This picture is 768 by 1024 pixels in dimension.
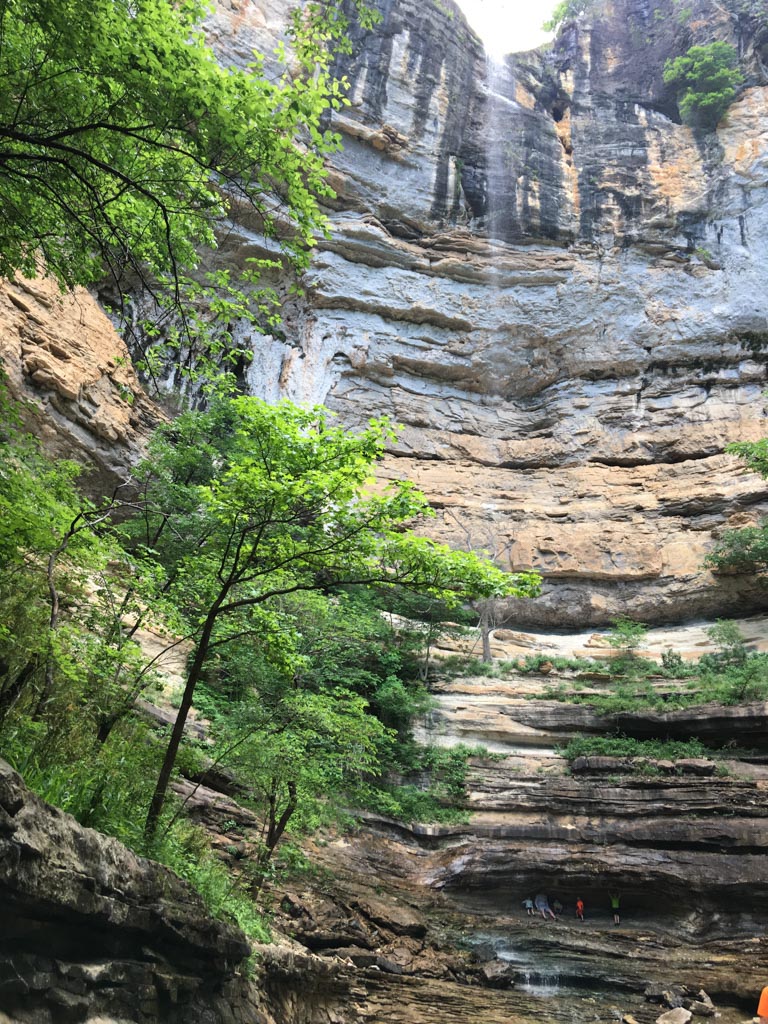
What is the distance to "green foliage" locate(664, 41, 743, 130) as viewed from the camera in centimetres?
3077

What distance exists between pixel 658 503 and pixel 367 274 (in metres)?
16.1

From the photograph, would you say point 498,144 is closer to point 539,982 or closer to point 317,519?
point 317,519

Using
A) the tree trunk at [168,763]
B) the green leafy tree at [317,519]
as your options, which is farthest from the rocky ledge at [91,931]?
the green leafy tree at [317,519]

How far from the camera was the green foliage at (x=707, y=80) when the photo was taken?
30766 millimetres

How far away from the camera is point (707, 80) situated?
3117 centimetres

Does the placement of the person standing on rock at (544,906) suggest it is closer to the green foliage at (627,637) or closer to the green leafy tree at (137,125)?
the green foliage at (627,637)

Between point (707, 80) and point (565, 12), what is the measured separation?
13056 mm

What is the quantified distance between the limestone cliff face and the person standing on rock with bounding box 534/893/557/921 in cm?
1328

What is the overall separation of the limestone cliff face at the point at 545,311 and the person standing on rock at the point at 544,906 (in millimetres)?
13280

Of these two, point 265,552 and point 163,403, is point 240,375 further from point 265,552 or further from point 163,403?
point 265,552

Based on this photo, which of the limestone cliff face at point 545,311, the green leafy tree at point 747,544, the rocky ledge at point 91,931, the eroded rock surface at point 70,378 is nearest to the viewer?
the rocky ledge at point 91,931

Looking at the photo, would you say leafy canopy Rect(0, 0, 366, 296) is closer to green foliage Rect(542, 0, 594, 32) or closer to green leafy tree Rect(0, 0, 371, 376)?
green leafy tree Rect(0, 0, 371, 376)

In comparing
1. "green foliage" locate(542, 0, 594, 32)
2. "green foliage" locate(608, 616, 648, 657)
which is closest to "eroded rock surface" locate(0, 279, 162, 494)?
"green foliage" locate(608, 616, 648, 657)

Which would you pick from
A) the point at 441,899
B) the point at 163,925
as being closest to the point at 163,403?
the point at 441,899
